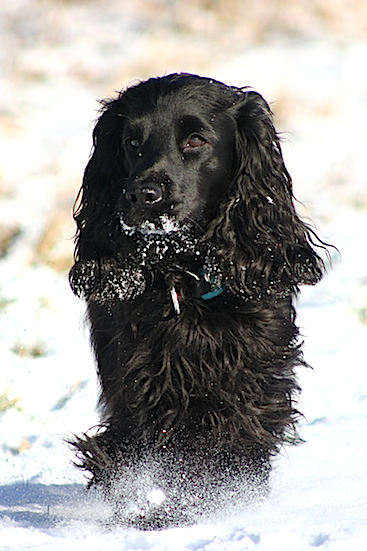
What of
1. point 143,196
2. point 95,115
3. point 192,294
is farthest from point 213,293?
point 95,115

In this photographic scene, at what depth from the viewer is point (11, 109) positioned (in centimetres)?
1255

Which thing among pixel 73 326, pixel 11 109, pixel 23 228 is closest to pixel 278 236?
pixel 73 326

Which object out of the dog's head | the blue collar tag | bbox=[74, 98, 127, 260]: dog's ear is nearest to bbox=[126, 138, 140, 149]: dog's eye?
the dog's head

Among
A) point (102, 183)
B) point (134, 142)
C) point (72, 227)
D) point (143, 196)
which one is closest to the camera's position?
point (143, 196)

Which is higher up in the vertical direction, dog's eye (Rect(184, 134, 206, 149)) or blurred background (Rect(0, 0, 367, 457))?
blurred background (Rect(0, 0, 367, 457))

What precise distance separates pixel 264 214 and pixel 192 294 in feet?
1.65

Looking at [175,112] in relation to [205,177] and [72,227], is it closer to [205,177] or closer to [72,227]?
[205,177]

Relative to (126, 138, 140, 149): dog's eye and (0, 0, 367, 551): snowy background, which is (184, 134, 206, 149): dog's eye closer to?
(126, 138, 140, 149): dog's eye

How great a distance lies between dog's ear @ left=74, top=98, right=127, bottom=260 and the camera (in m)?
3.64

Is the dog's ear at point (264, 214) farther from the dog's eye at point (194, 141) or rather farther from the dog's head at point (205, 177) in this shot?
the dog's eye at point (194, 141)

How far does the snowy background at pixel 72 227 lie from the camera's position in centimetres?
299

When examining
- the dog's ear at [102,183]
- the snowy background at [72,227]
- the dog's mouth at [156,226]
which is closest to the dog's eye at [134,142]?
the dog's ear at [102,183]

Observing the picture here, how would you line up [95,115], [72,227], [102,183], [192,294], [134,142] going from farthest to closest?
[95,115], [72,227], [102,183], [134,142], [192,294]

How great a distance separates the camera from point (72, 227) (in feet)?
26.9
